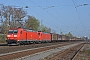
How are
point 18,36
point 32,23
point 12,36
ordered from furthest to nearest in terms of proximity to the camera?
point 32,23
point 18,36
point 12,36

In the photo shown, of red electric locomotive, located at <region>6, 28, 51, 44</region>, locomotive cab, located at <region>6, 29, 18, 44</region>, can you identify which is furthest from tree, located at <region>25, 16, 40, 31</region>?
locomotive cab, located at <region>6, 29, 18, 44</region>

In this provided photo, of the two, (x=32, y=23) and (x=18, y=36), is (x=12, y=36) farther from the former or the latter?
(x=32, y=23)

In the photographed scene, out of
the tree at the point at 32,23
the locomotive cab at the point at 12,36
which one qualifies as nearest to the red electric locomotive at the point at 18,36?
the locomotive cab at the point at 12,36

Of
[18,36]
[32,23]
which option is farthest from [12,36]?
[32,23]

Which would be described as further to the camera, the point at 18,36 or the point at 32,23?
the point at 32,23

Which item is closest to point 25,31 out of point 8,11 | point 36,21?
point 8,11

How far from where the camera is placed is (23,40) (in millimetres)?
46062

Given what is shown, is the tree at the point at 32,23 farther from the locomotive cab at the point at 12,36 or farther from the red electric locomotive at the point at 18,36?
the locomotive cab at the point at 12,36

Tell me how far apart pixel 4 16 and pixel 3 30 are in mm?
4914

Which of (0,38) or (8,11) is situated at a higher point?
(8,11)

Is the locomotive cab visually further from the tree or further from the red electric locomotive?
the tree

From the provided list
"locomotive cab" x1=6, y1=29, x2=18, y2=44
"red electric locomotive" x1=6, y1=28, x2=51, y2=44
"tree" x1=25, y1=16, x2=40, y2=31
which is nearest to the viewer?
"locomotive cab" x1=6, y1=29, x2=18, y2=44

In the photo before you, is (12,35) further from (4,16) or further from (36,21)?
(36,21)

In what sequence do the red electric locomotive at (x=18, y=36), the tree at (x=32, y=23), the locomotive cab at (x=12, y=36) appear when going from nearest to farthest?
the locomotive cab at (x=12, y=36) < the red electric locomotive at (x=18, y=36) < the tree at (x=32, y=23)
